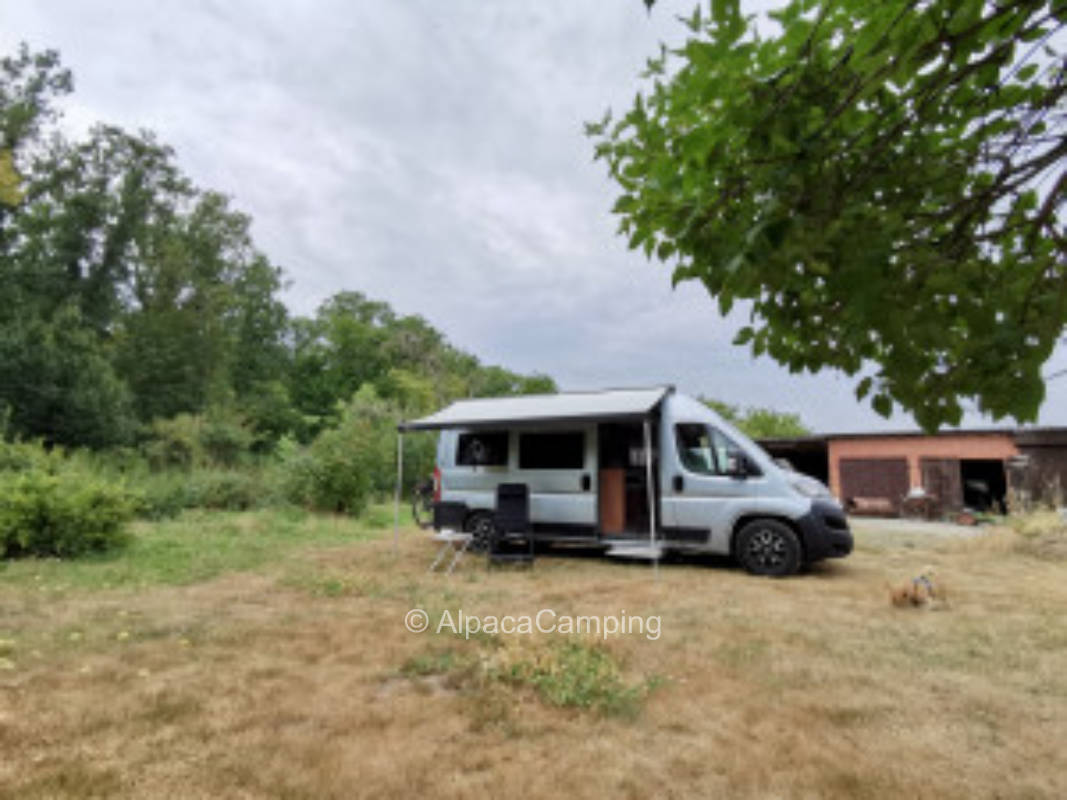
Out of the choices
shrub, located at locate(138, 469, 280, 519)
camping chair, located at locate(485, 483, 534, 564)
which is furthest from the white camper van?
shrub, located at locate(138, 469, 280, 519)

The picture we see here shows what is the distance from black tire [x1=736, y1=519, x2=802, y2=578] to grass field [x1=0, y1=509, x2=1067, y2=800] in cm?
53

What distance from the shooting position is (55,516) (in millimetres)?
7270

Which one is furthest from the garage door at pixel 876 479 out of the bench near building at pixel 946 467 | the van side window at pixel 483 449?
the van side window at pixel 483 449

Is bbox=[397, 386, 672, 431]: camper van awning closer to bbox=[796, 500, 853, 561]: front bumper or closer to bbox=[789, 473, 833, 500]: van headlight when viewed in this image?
bbox=[789, 473, 833, 500]: van headlight

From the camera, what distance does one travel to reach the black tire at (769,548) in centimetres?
659

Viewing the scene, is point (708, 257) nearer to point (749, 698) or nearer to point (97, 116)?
point (749, 698)

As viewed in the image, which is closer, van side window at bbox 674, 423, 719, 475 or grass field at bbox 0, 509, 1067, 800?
grass field at bbox 0, 509, 1067, 800

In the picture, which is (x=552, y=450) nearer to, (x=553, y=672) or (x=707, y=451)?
(x=707, y=451)

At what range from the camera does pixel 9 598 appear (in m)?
5.26

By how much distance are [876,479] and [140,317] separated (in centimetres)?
3188

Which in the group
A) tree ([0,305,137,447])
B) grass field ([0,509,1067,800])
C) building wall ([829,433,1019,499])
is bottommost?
grass field ([0,509,1067,800])

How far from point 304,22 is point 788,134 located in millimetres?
6033

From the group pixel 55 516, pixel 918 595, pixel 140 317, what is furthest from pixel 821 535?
pixel 140 317

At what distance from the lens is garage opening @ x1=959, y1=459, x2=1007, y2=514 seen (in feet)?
55.6
